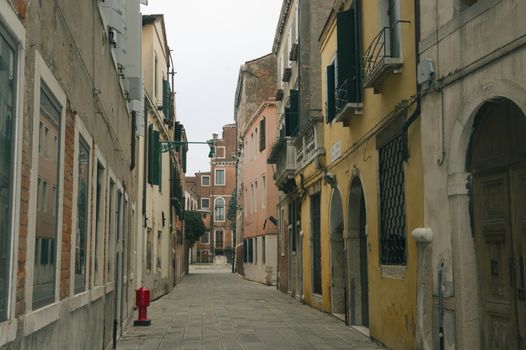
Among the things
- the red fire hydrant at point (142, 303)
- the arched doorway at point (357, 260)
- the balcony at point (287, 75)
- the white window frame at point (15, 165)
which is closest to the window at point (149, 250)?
the red fire hydrant at point (142, 303)

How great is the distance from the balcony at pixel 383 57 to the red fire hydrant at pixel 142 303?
606 cm

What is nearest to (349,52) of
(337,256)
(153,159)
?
(337,256)

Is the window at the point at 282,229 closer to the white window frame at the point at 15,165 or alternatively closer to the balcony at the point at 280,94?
the balcony at the point at 280,94

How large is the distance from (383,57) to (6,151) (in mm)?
6996

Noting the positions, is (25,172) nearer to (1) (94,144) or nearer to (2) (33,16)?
(2) (33,16)

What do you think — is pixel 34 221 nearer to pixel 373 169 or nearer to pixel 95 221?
pixel 95 221

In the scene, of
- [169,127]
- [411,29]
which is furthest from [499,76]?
[169,127]

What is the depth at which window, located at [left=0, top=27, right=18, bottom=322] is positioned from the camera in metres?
3.49

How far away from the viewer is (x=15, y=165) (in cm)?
367

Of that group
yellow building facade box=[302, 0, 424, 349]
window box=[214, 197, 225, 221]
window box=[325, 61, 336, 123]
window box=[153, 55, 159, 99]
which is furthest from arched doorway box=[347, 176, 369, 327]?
window box=[214, 197, 225, 221]

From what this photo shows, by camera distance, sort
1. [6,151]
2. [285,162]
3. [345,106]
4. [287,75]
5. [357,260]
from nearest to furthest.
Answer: [6,151] → [345,106] → [357,260] → [285,162] → [287,75]

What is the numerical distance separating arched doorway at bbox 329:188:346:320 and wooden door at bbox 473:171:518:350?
8021 mm

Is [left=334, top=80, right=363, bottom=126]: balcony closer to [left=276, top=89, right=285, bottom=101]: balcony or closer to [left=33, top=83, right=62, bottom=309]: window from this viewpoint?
[left=33, top=83, right=62, bottom=309]: window

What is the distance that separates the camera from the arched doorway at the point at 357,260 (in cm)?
1361
